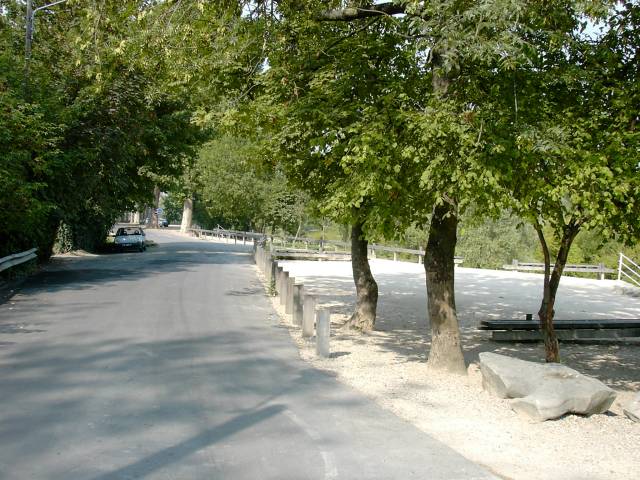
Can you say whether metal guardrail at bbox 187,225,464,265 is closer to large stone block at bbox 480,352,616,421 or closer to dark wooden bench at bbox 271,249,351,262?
dark wooden bench at bbox 271,249,351,262

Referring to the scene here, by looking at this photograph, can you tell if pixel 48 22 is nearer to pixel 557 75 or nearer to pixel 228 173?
pixel 557 75

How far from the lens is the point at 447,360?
433 inches

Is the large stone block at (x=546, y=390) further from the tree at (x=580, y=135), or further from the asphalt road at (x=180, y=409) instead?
the tree at (x=580, y=135)

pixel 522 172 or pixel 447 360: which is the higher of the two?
pixel 522 172

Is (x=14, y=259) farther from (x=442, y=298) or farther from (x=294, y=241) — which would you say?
(x=294, y=241)

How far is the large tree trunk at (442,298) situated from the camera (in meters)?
11.0

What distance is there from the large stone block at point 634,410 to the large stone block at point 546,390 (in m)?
0.26

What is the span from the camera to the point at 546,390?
26.4 feet

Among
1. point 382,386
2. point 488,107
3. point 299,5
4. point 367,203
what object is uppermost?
point 299,5

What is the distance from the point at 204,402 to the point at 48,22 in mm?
25063

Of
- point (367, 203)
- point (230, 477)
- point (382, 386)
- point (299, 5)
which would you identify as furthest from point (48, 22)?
point (230, 477)

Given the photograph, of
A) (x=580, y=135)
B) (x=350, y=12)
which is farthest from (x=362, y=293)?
(x=580, y=135)

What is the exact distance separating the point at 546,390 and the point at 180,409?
4.15 m

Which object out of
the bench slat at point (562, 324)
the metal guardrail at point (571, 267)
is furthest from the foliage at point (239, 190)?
the bench slat at point (562, 324)
